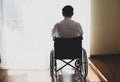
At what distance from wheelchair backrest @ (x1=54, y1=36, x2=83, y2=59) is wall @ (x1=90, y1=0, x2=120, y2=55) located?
1633 millimetres

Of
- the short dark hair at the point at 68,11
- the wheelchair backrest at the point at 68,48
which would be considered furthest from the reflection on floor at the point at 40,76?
the short dark hair at the point at 68,11

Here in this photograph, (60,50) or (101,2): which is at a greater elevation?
(101,2)

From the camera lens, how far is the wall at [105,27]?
5152 mm

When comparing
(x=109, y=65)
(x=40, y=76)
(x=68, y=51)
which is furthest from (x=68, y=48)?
(x=109, y=65)

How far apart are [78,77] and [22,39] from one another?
129 cm

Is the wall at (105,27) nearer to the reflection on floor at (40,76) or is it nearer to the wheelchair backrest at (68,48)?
the reflection on floor at (40,76)

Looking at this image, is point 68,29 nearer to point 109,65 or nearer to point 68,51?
point 68,51

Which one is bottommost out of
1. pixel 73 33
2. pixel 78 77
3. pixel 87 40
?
pixel 78 77

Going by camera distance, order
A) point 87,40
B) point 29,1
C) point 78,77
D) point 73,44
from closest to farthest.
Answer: point 73,44
point 78,77
point 29,1
point 87,40

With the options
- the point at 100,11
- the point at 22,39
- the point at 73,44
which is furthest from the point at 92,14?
the point at 73,44

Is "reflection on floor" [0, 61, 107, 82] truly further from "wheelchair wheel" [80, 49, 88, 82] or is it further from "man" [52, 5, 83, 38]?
"man" [52, 5, 83, 38]

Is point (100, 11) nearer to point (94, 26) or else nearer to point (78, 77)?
point (94, 26)

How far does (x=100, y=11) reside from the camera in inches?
203

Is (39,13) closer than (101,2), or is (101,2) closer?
(39,13)
